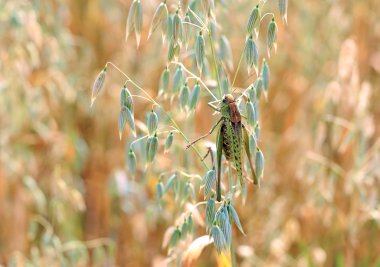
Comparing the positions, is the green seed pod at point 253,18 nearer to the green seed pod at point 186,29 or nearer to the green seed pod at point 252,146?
the green seed pod at point 186,29

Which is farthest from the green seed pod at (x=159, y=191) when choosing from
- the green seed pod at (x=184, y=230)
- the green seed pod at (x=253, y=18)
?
the green seed pod at (x=253, y=18)

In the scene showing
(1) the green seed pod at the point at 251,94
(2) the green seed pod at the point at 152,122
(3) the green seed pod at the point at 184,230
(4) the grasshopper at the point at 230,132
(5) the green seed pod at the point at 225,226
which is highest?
(1) the green seed pod at the point at 251,94

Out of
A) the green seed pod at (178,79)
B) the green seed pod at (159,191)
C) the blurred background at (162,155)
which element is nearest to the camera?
the green seed pod at (178,79)

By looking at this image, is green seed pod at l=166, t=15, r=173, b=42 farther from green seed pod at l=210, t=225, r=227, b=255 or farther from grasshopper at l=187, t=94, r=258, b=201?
green seed pod at l=210, t=225, r=227, b=255

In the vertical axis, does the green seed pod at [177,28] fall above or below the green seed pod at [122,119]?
above

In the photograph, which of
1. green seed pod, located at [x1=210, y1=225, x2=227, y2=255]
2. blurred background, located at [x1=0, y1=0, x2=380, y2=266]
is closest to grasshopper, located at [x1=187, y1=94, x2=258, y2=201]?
green seed pod, located at [x1=210, y1=225, x2=227, y2=255]

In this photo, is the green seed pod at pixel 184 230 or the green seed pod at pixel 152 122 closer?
the green seed pod at pixel 152 122

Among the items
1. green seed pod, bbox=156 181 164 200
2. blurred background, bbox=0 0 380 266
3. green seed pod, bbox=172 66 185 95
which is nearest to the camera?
green seed pod, bbox=172 66 185 95

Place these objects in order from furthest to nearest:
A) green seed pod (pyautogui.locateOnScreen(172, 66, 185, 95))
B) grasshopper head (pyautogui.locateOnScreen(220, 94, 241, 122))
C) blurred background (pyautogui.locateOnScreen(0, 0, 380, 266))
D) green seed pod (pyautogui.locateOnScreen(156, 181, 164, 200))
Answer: blurred background (pyautogui.locateOnScreen(0, 0, 380, 266)), green seed pod (pyautogui.locateOnScreen(156, 181, 164, 200)), green seed pod (pyautogui.locateOnScreen(172, 66, 185, 95)), grasshopper head (pyautogui.locateOnScreen(220, 94, 241, 122))

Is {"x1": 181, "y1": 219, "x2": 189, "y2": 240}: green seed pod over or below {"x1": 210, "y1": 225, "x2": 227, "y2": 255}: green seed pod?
over

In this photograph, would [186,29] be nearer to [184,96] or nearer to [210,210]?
[184,96]
